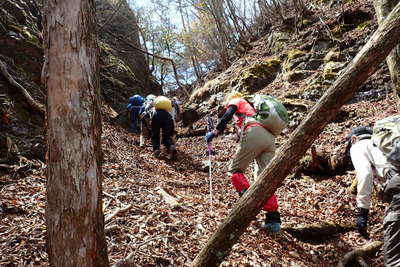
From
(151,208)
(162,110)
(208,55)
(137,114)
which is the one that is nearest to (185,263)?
(151,208)

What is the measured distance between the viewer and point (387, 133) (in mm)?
3748

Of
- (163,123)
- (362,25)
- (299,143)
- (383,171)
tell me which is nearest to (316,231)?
(383,171)

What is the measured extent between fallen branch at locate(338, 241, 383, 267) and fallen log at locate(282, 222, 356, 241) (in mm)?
557

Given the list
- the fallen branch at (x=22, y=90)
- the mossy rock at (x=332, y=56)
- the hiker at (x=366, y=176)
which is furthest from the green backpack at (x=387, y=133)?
the mossy rock at (x=332, y=56)

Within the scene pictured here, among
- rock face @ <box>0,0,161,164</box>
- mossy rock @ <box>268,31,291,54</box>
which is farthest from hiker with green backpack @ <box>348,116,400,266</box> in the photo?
mossy rock @ <box>268,31,291,54</box>

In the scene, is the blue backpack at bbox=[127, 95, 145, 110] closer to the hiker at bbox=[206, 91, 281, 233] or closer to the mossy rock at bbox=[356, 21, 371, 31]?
the hiker at bbox=[206, 91, 281, 233]

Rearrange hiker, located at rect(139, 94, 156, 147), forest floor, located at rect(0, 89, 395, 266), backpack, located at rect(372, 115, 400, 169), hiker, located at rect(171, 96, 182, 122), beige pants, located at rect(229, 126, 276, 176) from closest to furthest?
forest floor, located at rect(0, 89, 395, 266)
backpack, located at rect(372, 115, 400, 169)
beige pants, located at rect(229, 126, 276, 176)
hiker, located at rect(139, 94, 156, 147)
hiker, located at rect(171, 96, 182, 122)

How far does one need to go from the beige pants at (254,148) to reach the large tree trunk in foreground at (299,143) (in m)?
1.92

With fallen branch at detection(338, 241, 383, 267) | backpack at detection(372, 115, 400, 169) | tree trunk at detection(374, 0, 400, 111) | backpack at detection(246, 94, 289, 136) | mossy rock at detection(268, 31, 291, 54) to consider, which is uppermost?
mossy rock at detection(268, 31, 291, 54)

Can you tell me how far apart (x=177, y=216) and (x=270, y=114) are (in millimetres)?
2165

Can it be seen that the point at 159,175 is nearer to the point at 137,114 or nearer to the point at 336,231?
the point at 336,231

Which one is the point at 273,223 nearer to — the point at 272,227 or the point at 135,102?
the point at 272,227

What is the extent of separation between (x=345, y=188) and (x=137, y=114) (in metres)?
8.10

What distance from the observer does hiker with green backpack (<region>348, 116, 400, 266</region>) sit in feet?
11.3
